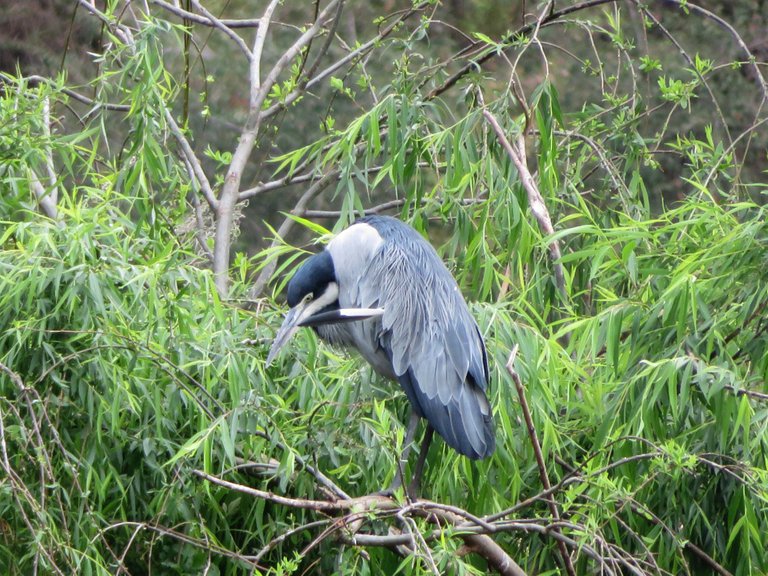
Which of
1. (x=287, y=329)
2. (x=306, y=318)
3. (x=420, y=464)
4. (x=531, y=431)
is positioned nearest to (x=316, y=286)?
(x=306, y=318)

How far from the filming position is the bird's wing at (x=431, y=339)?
2.75 m

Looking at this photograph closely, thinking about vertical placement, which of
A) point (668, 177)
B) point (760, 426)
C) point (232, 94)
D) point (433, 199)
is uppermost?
point (433, 199)

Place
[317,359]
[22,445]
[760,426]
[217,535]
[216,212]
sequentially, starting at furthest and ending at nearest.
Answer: [216,212] < [317,359] < [217,535] < [760,426] < [22,445]

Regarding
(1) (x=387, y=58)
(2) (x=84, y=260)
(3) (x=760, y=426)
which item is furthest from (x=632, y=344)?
(1) (x=387, y=58)

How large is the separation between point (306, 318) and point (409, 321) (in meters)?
0.27

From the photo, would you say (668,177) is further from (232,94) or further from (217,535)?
(217,535)

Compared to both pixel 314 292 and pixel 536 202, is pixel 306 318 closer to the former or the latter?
pixel 314 292

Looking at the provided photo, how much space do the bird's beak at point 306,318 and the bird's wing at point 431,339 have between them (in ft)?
0.29

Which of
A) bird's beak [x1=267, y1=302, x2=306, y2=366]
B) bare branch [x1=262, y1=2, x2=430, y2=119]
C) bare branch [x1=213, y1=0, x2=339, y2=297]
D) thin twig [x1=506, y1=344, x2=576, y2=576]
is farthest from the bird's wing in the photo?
bare branch [x1=262, y1=2, x2=430, y2=119]

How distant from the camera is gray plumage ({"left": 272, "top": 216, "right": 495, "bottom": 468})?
9.27 ft

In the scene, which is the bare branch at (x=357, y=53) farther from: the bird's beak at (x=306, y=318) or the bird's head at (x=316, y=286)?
the bird's beak at (x=306, y=318)

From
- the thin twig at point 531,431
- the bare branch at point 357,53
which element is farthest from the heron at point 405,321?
the bare branch at point 357,53

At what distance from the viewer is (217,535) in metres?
2.82

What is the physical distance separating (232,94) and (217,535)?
14.7 ft
